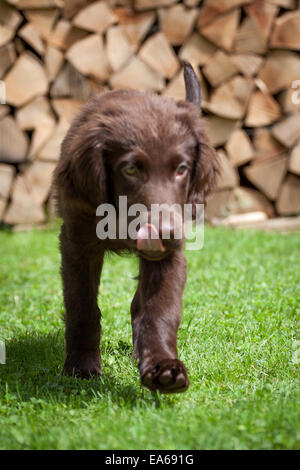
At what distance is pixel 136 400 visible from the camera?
88.7 inches

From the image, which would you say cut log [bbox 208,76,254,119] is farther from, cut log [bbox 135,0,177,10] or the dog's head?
the dog's head

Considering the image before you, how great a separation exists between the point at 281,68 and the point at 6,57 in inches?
117

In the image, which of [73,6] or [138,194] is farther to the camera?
[73,6]

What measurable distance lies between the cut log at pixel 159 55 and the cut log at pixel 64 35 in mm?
693

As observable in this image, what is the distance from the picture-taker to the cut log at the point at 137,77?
257 inches

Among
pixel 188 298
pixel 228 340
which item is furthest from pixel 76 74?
pixel 228 340

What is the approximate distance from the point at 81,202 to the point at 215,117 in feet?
15.2

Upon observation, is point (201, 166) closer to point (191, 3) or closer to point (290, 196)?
point (191, 3)

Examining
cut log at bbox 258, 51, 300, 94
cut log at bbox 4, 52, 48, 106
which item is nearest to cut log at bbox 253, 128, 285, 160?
cut log at bbox 258, 51, 300, 94

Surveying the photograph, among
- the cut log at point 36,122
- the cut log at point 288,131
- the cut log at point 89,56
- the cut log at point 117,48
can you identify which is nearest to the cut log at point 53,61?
the cut log at point 89,56

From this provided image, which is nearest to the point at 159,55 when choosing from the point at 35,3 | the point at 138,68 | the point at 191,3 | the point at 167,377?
the point at 138,68

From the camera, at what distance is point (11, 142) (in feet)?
21.6

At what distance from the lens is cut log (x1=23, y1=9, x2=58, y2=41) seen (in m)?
6.36
